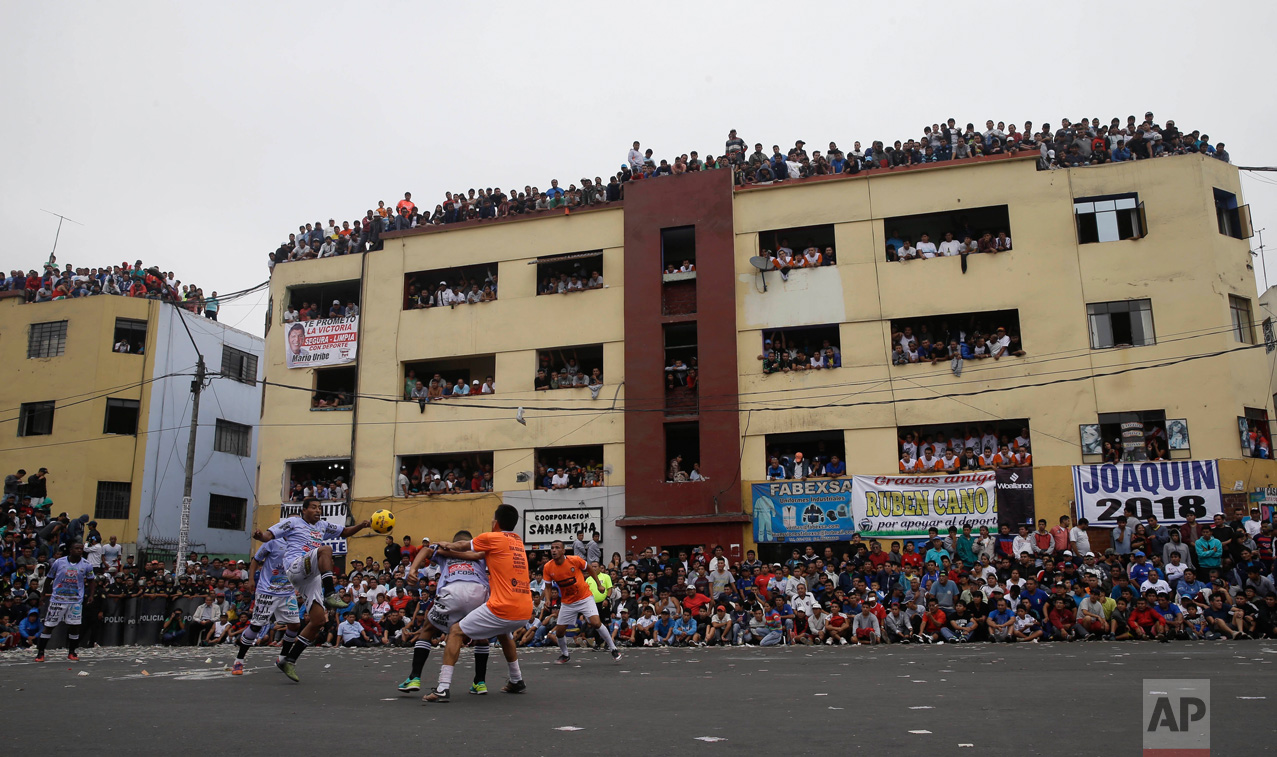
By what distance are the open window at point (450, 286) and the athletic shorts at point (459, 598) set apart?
81.1ft

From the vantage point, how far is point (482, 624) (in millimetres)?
9898

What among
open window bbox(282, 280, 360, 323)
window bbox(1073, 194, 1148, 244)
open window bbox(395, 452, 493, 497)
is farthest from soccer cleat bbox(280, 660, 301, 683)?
open window bbox(282, 280, 360, 323)

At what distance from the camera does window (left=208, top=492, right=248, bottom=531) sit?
44125mm

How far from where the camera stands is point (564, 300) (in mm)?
33500

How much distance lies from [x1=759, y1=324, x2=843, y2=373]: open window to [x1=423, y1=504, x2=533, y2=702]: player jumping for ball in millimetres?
21193

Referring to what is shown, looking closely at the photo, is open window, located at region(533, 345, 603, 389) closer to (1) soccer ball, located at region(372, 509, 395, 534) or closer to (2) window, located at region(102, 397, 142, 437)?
(2) window, located at region(102, 397, 142, 437)

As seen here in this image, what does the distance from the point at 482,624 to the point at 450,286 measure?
89.2 feet

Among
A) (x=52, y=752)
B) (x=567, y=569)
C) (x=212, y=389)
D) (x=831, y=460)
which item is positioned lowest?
(x=52, y=752)

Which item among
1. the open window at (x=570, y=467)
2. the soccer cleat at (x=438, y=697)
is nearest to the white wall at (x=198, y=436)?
the open window at (x=570, y=467)

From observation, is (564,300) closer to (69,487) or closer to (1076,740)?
(69,487)

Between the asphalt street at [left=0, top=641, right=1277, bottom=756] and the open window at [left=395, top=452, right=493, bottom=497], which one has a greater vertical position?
the open window at [left=395, top=452, right=493, bottom=497]

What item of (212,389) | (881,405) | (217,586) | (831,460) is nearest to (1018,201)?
(881,405)

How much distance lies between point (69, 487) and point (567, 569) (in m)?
30.1

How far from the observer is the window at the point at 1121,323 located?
2817 centimetres
